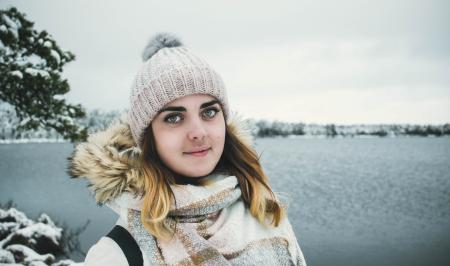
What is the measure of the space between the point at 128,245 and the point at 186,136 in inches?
20.0

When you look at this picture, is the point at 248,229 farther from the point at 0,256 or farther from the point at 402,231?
the point at 402,231

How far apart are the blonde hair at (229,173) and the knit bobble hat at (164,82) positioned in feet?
0.34

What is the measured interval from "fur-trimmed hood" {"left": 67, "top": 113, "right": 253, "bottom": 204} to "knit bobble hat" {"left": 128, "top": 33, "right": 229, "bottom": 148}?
0.09 metres

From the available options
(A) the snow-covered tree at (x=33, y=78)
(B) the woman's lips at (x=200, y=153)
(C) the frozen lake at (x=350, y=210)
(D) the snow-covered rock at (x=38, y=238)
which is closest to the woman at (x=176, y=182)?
(B) the woman's lips at (x=200, y=153)

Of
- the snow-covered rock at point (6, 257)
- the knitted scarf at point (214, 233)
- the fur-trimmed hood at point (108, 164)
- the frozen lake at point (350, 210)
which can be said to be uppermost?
the fur-trimmed hood at point (108, 164)

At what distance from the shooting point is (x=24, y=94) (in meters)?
5.92

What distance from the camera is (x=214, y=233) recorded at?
1519 millimetres

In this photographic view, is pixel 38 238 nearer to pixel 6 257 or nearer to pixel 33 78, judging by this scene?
pixel 6 257

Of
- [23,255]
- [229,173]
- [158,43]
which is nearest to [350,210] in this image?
[23,255]

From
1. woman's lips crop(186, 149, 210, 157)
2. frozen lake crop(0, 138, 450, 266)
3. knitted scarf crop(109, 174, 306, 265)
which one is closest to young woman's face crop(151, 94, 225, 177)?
woman's lips crop(186, 149, 210, 157)

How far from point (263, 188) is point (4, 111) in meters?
5.98

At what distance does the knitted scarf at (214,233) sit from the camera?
4.48ft

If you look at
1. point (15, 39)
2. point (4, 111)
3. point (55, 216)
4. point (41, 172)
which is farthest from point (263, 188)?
point (41, 172)

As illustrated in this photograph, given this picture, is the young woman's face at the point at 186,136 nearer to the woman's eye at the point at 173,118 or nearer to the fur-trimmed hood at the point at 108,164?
the woman's eye at the point at 173,118
